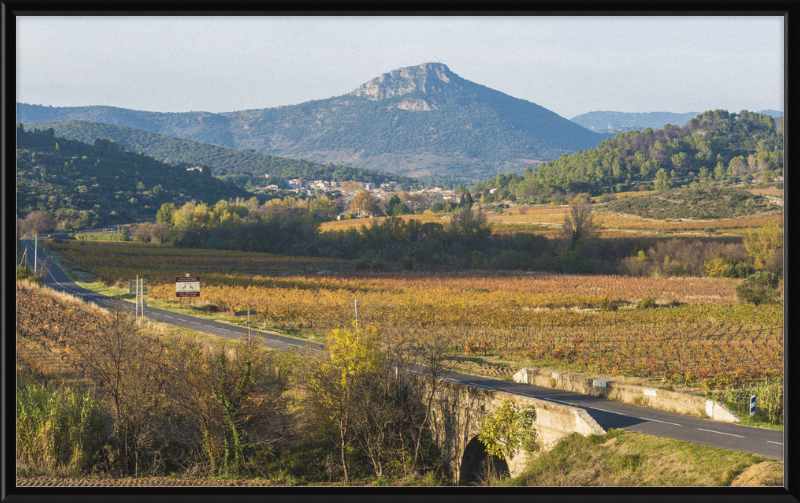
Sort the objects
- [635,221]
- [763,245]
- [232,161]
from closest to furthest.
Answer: [763,245]
[635,221]
[232,161]

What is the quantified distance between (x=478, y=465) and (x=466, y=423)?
4.28 ft

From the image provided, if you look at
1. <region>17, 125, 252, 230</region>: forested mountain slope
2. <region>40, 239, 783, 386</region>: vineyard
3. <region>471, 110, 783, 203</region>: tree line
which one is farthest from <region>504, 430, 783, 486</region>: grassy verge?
<region>471, 110, 783, 203</region>: tree line

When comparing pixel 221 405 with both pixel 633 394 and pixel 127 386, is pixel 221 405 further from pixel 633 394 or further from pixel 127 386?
pixel 633 394

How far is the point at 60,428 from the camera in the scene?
1096 centimetres

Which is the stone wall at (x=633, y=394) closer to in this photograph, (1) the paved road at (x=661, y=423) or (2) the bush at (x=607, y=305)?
(1) the paved road at (x=661, y=423)

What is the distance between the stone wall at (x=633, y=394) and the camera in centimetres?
1037

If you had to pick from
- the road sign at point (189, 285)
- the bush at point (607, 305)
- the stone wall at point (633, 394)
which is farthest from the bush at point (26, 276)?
the bush at point (607, 305)

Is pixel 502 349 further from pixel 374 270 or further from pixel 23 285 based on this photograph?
pixel 374 270

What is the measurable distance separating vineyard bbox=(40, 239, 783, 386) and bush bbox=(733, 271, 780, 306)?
29.4 inches

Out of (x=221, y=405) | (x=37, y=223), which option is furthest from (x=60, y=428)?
(x=37, y=223)

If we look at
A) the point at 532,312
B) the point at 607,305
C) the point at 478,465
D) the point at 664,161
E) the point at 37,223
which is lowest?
the point at 478,465

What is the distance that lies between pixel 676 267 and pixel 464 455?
34.9 metres
